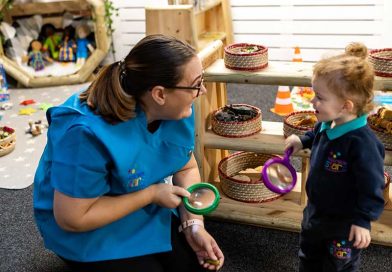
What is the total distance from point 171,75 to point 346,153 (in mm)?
465

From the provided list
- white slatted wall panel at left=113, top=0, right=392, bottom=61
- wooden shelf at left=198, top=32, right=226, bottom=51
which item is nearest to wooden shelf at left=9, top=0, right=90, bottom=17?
white slatted wall panel at left=113, top=0, right=392, bottom=61

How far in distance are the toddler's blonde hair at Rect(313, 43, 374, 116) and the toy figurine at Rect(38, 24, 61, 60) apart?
114 inches

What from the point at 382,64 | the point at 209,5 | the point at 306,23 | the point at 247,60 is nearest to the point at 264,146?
the point at 247,60

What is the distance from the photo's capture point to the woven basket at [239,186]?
5.78 feet

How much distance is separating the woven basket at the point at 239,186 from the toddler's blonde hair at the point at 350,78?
695 mm

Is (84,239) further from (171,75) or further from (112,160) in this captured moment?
(171,75)

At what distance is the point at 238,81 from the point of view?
5.34 ft

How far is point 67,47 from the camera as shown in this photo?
Result: 141 inches

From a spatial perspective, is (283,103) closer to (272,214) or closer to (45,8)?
(272,214)

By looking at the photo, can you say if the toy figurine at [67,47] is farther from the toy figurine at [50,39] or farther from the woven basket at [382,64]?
the woven basket at [382,64]

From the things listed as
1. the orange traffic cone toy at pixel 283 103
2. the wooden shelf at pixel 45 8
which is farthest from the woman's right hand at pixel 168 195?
the wooden shelf at pixel 45 8

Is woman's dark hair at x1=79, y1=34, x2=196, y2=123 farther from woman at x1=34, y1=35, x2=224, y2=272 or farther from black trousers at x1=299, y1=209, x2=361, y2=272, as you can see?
black trousers at x1=299, y1=209, x2=361, y2=272

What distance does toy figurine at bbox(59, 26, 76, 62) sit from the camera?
11.7 ft

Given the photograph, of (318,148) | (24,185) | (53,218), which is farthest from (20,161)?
(318,148)
